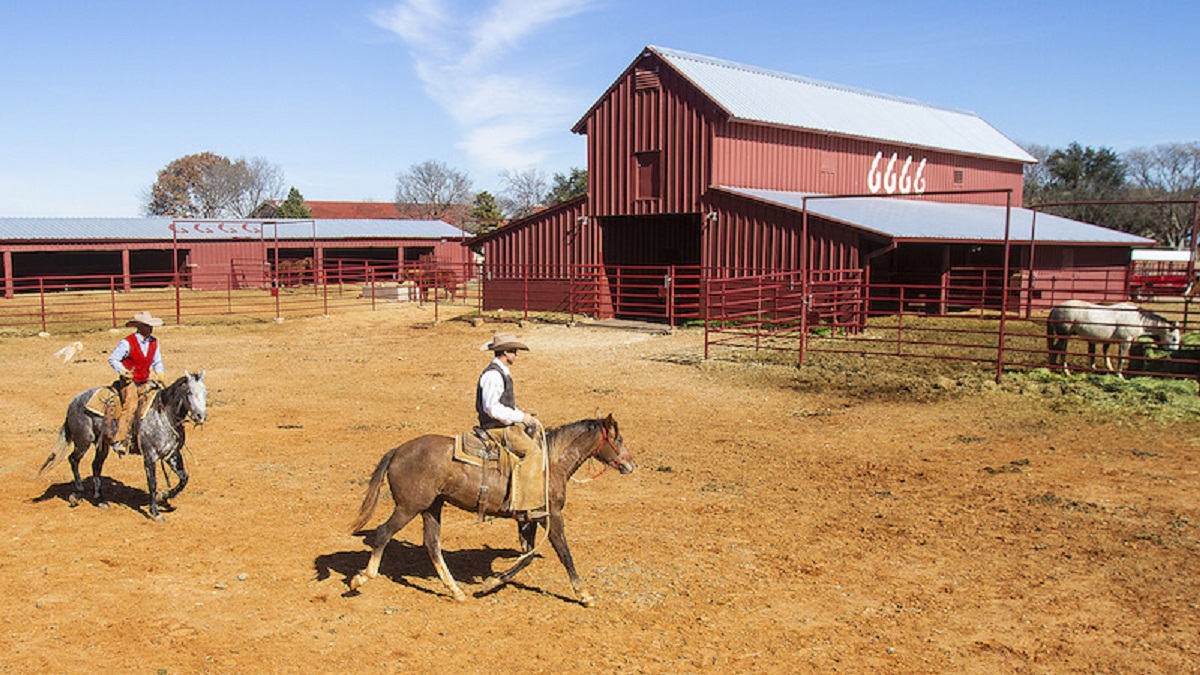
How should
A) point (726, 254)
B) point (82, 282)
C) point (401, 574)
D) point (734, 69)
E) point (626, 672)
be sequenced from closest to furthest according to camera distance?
point (626, 672), point (401, 574), point (726, 254), point (734, 69), point (82, 282)

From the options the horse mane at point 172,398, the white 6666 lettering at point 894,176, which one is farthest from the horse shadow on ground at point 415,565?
the white 6666 lettering at point 894,176

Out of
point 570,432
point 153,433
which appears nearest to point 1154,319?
point 570,432

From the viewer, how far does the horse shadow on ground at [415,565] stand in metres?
6.51

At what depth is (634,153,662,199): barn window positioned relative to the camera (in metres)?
24.8

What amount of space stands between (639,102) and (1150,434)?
17.3 metres

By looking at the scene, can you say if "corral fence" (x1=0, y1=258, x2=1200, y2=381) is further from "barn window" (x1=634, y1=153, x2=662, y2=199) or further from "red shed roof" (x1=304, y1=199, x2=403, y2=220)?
"red shed roof" (x1=304, y1=199, x2=403, y2=220)

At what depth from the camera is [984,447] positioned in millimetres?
10492

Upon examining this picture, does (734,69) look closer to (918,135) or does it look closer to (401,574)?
(918,135)

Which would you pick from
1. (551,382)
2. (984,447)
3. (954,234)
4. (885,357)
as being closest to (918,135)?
(954,234)

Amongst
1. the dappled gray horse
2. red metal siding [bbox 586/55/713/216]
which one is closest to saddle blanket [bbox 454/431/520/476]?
the dappled gray horse

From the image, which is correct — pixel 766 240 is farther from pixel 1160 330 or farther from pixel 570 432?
pixel 570 432

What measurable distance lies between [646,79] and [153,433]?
19374mm

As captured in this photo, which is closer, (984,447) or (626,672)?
(626,672)

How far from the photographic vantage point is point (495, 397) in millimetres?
6254
